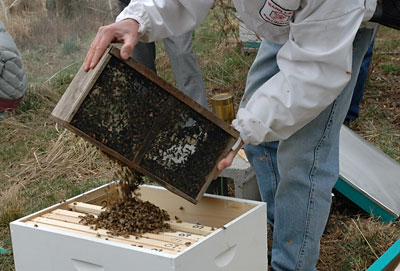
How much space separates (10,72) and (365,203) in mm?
3156

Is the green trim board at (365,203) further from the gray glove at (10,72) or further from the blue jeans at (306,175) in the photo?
the gray glove at (10,72)

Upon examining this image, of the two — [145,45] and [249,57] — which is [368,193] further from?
[249,57]

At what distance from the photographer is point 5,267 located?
2.37 m

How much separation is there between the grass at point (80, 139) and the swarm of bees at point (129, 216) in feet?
2.66

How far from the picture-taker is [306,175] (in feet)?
6.18

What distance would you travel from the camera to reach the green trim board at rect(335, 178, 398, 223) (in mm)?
2551

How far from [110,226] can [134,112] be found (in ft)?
1.23

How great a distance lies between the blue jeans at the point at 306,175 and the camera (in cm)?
185

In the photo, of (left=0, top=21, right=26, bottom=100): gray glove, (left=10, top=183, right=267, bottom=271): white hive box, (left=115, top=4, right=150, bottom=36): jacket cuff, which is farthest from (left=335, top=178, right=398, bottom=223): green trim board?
(left=0, top=21, right=26, bottom=100): gray glove

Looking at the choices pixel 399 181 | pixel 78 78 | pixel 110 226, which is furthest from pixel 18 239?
pixel 399 181

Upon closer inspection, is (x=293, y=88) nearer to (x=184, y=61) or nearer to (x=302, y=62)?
(x=302, y=62)

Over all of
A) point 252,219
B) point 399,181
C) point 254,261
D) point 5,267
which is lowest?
point 399,181

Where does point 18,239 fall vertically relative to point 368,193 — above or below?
above

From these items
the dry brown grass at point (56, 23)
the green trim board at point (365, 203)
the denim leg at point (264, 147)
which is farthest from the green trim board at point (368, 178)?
the dry brown grass at point (56, 23)
